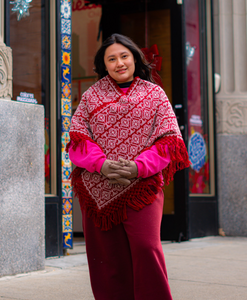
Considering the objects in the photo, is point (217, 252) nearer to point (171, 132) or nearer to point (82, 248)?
Result: point (82, 248)

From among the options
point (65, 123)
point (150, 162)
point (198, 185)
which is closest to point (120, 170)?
point (150, 162)

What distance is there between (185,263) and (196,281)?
928mm

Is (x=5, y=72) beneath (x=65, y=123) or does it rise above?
above

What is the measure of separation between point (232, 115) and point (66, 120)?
3372 millimetres

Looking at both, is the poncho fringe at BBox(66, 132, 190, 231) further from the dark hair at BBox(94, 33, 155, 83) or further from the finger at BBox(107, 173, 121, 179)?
the dark hair at BBox(94, 33, 155, 83)

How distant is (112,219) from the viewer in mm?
2594

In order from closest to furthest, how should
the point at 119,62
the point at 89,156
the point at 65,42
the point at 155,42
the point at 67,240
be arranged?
1. the point at 89,156
2. the point at 119,62
3. the point at 67,240
4. the point at 65,42
5. the point at 155,42

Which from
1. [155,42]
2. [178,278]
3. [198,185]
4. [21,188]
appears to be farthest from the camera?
[198,185]

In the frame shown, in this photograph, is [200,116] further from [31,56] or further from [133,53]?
[133,53]

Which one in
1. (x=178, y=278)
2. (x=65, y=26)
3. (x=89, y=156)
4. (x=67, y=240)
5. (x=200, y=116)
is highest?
(x=65, y=26)

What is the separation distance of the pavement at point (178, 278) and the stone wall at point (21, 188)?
174mm

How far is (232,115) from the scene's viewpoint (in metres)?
8.06

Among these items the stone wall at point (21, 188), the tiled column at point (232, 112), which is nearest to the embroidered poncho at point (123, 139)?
the stone wall at point (21, 188)

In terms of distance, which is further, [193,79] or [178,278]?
[193,79]
